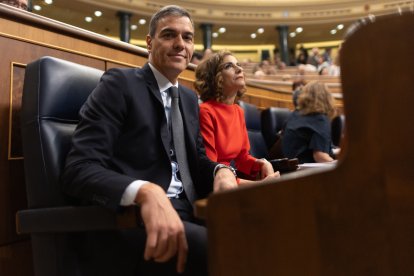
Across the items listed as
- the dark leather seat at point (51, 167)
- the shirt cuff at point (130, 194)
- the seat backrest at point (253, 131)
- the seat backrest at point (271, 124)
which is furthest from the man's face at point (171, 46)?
the seat backrest at point (271, 124)

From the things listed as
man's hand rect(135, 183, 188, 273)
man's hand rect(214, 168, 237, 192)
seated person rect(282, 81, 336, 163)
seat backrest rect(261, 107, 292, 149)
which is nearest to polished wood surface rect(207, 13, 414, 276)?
man's hand rect(135, 183, 188, 273)

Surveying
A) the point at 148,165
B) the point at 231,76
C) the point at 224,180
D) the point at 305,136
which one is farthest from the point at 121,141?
the point at 305,136

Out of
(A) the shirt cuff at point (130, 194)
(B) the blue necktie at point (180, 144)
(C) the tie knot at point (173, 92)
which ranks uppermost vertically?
(C) the tie knot at point (173, 92)

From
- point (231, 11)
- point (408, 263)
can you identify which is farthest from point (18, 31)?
point (231, 11)

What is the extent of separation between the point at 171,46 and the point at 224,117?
0.26 metres

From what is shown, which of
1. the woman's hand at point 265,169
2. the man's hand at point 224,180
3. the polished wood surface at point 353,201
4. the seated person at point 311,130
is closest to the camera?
the polished wood surface at point 353,201

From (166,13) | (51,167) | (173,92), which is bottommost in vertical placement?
(51,167)

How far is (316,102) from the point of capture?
1068 mm

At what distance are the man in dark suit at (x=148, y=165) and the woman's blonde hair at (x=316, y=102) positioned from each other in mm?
563

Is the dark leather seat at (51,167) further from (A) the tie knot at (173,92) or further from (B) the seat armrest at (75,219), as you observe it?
(A) the tie knot at (173,92)

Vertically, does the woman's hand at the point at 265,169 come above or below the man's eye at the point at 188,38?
below

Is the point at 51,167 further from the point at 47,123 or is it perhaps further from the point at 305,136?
the point at 305,136

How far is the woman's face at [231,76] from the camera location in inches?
31.5

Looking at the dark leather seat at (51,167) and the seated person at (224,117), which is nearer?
the dark leather seat at (51,167)
